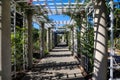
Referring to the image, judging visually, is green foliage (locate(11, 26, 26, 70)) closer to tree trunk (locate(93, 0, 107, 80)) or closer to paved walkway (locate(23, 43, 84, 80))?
paved walkway (locate(23, 43, 84, 80))

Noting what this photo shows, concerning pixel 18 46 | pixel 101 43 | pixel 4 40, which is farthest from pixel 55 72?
pixel 4 40

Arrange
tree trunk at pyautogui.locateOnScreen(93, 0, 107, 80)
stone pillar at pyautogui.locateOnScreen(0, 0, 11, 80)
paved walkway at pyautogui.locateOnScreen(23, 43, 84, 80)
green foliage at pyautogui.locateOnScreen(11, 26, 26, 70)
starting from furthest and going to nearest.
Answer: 1. green foliage at pyautogui.locateOnScreen(11, 26, 26, 70)
2. paved walkway at pyautogui.locateOnScreen(23, 43, 84, 80)
3. tree trunk at pyautogui.locateOnScreen(93, 0, 107, 80)
4. stone pillar at pyautogui.locateOnScreen(0, 0, 11, 80)

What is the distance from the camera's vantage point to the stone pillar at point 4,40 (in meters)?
7.20

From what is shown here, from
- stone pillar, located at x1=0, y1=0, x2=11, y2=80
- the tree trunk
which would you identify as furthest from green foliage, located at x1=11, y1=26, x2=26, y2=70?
the tree trunk

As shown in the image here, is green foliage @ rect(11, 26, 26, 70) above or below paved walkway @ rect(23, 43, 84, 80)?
above

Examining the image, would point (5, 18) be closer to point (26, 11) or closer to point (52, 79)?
point (52, 79)

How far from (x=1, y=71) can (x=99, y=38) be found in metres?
3.01

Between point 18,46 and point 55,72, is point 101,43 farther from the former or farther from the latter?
point 18,46

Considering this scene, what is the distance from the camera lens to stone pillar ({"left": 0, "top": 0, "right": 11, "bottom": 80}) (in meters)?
7.20

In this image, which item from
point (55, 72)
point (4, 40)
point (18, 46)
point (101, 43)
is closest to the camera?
point (4, 40)

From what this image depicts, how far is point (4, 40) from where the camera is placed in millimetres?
7309

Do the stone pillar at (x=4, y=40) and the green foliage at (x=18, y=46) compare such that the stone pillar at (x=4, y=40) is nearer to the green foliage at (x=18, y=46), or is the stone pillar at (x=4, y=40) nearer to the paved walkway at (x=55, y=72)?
the paved walkway at (x=55, y=72)

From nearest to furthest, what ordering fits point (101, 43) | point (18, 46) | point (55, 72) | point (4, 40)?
point (4, 40) < point (101, 43) < point (18, 46) < point (55, 72)

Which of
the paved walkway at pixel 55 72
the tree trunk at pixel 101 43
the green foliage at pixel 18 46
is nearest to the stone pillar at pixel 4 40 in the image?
the tree trunk at pixel 101 43
